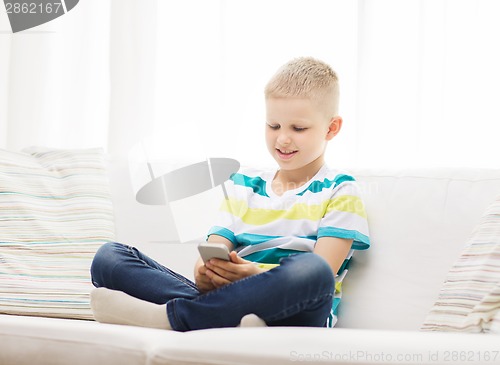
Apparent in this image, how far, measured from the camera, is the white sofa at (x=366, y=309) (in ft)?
3.22

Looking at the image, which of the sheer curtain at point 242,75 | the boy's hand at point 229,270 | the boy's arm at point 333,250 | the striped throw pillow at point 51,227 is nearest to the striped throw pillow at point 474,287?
the boy's arm at point 333,250

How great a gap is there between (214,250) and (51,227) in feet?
2.24

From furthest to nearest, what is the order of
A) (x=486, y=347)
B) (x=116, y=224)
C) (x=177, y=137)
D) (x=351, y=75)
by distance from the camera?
1. (x=177, y=137)
2. (x=351, y=75)
3. (x=116, y=224)
4. (x=486, y=347)

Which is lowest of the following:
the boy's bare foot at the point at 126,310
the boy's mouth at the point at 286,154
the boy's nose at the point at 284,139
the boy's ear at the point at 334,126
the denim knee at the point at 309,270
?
the boy's bare foot at the point at 126,310

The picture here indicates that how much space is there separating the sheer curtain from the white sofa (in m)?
0.79

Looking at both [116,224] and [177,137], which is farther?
[177,137]

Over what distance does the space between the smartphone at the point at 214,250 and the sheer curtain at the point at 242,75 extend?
1.27 metres

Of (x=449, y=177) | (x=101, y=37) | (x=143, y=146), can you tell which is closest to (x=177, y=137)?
(x=143, y=146)

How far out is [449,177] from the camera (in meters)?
1.64

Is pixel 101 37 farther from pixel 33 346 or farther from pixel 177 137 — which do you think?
pixel 33 346

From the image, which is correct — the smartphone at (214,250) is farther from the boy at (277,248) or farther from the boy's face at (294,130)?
the boy's face at (294,130)

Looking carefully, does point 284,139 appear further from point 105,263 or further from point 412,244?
point 105,263

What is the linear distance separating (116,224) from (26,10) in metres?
1.47

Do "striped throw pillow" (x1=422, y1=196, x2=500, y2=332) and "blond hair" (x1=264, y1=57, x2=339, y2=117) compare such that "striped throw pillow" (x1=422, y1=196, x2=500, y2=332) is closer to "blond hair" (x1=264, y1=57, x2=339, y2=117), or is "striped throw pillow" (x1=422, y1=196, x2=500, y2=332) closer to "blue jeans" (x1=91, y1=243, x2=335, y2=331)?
"blue jeans" (x1=91, y1=243, x2=335, y2=331)
